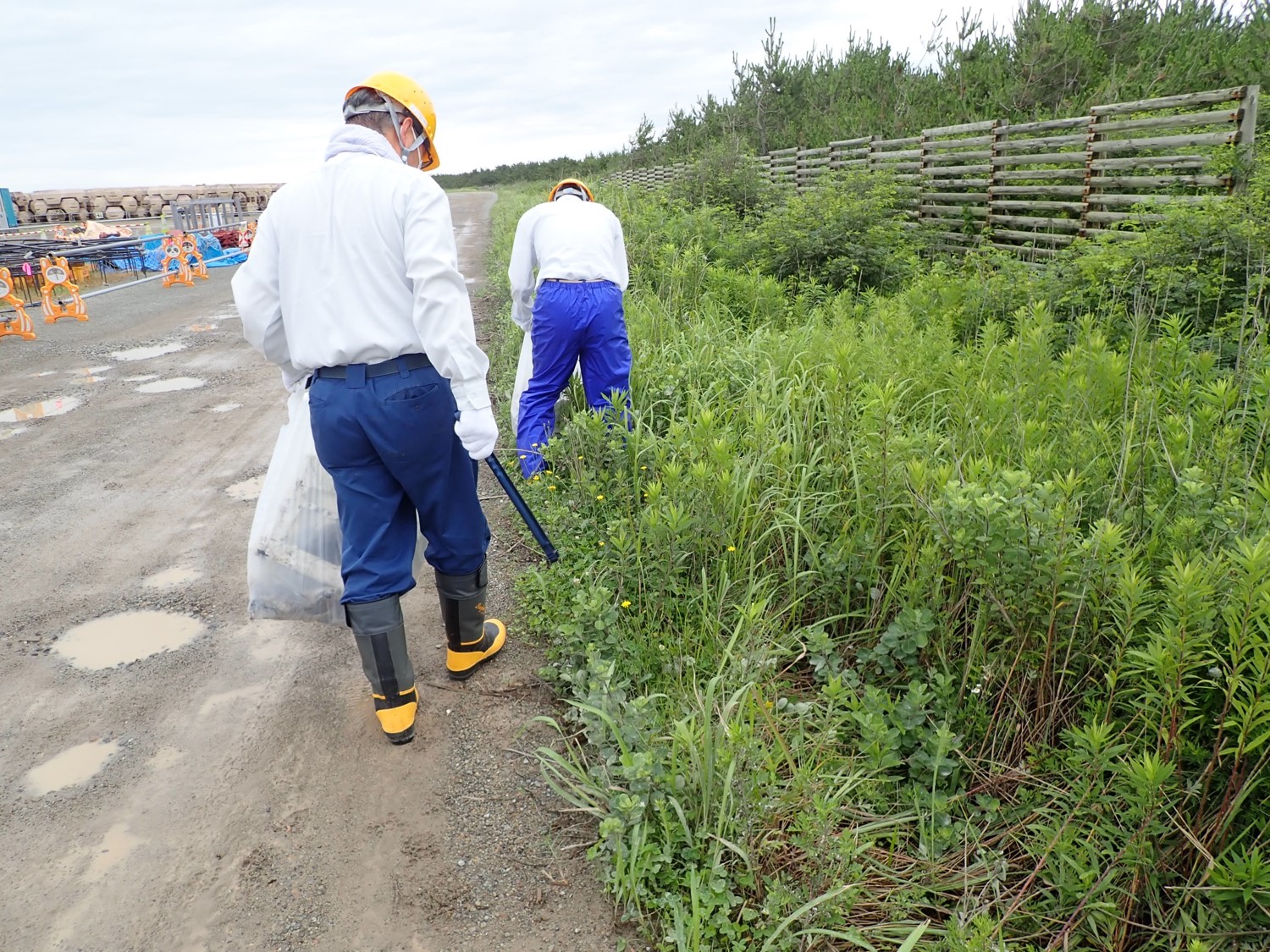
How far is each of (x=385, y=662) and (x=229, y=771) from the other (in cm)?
62

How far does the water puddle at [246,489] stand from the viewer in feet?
16.6

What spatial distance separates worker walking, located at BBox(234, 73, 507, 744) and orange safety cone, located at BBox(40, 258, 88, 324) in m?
10.6

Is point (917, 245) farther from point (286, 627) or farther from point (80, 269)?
point (80, 269)

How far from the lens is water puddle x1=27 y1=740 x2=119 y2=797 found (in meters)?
2.73

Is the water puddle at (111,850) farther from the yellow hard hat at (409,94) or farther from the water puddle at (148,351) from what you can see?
the water puddle at (148,351)

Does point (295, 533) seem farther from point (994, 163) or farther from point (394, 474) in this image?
point (994, 163)

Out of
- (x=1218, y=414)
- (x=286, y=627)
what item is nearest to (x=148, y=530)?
(x=286, y=627)

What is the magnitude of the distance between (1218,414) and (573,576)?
8.41ft

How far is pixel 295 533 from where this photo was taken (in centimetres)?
309

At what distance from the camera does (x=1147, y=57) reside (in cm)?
1150

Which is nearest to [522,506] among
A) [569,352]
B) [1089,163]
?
[569,352]

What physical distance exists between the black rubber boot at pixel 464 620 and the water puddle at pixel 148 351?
752 cm

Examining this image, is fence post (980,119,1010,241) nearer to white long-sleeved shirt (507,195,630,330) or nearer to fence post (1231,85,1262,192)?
fence post (1231,85,1262,192)

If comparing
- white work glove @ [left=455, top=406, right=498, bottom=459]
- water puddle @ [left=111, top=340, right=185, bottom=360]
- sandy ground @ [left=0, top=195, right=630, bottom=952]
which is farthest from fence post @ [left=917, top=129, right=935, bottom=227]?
white work glove @ [left=455, top=406, right=498, bottom=459]
